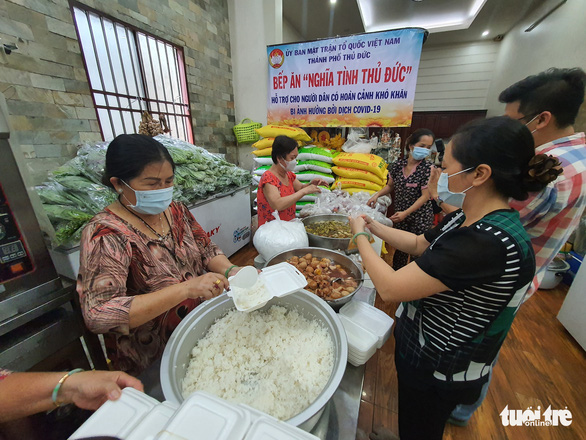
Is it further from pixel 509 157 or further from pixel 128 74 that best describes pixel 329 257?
pixel 128 74

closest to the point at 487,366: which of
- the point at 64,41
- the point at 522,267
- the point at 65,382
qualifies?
the point at 522,267

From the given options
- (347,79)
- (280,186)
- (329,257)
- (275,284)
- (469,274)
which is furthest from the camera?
(347,79)

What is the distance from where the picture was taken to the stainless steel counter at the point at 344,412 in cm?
75

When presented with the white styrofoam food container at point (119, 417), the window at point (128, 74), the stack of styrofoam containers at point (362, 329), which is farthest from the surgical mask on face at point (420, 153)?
the window at point (128, 74)

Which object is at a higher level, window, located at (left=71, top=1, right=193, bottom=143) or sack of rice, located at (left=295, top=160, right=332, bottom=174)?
window, located at (left=71, top=1, right=193, bottom=143)

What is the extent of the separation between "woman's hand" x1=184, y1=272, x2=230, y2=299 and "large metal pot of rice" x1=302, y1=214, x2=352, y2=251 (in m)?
0.88

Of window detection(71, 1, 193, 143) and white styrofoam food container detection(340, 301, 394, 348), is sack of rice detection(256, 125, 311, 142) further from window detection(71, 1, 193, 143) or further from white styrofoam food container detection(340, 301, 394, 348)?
white styrofoam food container detection(340, 301, 394, 348)

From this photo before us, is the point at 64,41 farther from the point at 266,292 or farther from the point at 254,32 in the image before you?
the point at 266,292

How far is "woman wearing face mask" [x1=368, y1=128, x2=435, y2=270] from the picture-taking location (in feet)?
Result: 8.12

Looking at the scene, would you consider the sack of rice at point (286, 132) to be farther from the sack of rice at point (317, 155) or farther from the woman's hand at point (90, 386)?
the woman's hand at point (90, 386)

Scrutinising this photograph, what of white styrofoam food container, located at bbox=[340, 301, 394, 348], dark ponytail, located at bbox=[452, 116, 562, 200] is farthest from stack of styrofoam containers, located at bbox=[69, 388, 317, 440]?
dark ponytail, located at bbox=[452, 116, 562, 200]

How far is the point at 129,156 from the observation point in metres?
1.01

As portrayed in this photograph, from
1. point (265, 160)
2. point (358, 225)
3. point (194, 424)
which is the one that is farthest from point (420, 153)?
point (194, 424)

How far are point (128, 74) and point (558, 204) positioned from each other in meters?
4.35
